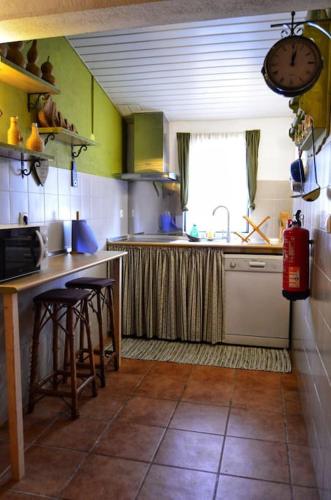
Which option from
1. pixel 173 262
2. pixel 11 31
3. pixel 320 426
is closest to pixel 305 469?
pixel 320 426

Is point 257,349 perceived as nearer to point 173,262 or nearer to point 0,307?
point 173,262

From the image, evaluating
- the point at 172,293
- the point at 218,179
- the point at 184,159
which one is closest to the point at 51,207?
the point at 172,293

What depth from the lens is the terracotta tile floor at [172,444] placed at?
5.76 ft

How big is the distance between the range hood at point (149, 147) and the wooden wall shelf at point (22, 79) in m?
1.63

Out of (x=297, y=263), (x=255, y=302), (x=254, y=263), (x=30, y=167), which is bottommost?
(x=255, y=302)

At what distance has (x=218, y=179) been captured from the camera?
415 centimetres

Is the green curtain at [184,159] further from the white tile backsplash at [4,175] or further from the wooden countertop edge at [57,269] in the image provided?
the white tile backsplash at [4,175]

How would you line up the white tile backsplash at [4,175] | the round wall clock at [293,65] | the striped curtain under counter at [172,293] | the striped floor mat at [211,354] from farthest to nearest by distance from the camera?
the striped curtain under counter at [172,293], the striped floor mat at [211,354], the white tile backsplash at [4,175], the round wall clock at [293,65]

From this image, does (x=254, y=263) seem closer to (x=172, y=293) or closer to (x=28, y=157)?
(x=172, y=293)

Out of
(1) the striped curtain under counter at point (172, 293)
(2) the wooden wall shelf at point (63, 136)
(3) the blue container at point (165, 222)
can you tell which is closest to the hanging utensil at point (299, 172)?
(1) the striped curtain under counter at point (172, 293)

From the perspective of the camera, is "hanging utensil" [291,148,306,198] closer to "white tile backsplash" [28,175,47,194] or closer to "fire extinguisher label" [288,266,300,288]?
"fire extinguisher label" [288,266,300,288]

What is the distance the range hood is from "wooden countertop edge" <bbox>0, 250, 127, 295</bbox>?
1.34 metres

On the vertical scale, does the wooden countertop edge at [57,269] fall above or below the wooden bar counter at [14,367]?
above

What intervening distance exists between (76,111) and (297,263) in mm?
2148
